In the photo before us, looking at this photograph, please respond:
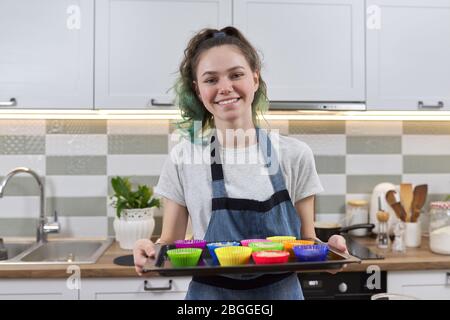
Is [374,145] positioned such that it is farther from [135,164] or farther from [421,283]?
[135,164]

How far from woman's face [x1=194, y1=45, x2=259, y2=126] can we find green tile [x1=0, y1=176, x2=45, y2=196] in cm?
132

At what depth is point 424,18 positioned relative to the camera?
6.70 ft

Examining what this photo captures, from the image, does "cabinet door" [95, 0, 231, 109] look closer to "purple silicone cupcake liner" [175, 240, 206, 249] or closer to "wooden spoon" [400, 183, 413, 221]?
"purple silicone cupcake liner" [175, 240, 206, 249]

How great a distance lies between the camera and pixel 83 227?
2252 millimetres

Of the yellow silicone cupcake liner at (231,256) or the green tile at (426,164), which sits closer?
the yellow silicone cupcake liner at (231,256)

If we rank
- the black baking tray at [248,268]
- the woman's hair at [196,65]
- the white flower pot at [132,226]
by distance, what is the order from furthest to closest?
the white flower pot at [132,226]
the woman's hair at [196,65]
the black baking tray at [248,268]

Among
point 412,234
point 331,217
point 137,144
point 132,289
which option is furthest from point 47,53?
point 412,234

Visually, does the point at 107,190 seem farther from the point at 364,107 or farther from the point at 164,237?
the point at 364,107

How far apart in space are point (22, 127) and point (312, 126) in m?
1.43

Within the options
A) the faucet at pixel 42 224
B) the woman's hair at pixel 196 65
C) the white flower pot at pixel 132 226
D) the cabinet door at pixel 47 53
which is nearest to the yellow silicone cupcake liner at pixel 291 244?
the woman's hair at pixel 196 65

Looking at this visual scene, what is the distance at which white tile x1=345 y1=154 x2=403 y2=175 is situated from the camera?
7.75 ft

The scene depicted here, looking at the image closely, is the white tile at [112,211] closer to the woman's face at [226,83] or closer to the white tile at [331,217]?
the white tile at [331,217]

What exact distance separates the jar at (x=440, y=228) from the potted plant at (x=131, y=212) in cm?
120

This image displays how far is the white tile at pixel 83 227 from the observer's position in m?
2.24
